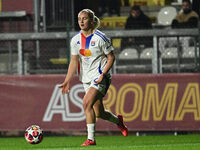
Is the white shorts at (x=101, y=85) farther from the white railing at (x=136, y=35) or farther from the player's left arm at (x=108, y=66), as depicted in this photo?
the white railing at (x=136, y=35)

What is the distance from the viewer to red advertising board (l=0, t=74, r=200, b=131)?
44.9 ft

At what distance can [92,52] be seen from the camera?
32.3ft

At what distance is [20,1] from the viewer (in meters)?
21.8

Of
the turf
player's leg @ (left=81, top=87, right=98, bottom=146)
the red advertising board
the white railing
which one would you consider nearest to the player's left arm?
player's leg @ (left=81, top=87, right=98, bottom=146)

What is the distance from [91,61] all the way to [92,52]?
14 centimetres

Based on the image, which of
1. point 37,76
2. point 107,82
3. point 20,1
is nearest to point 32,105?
point 37,76

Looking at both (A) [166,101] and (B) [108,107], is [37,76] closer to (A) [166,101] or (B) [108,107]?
(B) [108,107]

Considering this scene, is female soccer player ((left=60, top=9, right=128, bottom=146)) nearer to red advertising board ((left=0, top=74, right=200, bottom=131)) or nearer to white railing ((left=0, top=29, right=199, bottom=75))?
red advertising board ((left=0, top=74, right=200, bottom=131))

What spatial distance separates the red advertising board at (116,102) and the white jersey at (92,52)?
3.92 meters

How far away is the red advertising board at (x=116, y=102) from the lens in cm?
1367

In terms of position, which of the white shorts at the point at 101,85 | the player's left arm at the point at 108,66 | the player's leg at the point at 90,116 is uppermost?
the player's left arm at the point at 108,66

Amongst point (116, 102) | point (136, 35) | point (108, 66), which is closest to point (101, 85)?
point (108, 66)

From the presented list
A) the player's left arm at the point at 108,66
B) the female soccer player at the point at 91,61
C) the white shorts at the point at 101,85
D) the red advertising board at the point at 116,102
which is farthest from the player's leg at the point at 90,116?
Answer: the red advertising board at the point at 116,102

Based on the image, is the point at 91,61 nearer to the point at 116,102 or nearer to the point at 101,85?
the point at 101,85
